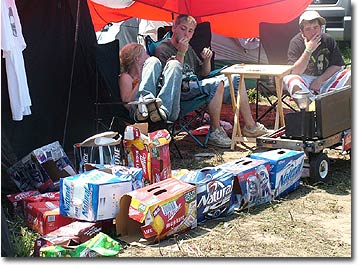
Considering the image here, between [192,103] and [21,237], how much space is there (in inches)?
87.5

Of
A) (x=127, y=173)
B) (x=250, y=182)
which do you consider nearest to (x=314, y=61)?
(x=250, y=182)

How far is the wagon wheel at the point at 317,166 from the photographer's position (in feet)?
12.9

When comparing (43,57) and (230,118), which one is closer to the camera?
(43,57)

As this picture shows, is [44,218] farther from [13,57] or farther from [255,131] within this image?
[255,131]

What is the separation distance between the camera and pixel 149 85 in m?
4.56

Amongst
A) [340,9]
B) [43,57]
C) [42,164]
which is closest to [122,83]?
[43,57]

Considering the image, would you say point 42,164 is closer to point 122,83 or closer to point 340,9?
point 122,83

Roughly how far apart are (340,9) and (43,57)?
4.85 metres

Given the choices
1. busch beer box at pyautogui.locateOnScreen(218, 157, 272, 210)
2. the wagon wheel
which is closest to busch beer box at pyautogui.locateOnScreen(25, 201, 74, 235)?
busch beer box at pyautogui.locateOnScreen(218, 157, 272, 210)

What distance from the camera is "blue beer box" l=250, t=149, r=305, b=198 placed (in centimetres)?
369

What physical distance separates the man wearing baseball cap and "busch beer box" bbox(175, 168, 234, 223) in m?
1.64

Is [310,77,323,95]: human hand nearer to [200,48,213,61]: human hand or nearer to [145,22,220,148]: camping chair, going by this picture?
[145,22,220,148]: camping chair

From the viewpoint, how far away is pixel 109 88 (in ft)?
15.6

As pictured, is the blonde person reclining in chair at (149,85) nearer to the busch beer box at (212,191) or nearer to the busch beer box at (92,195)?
the busch beer box at (212,191)
